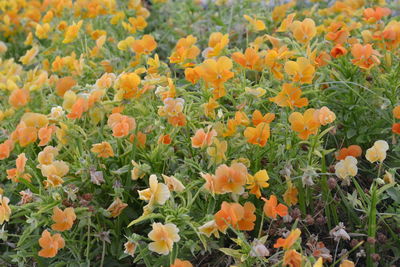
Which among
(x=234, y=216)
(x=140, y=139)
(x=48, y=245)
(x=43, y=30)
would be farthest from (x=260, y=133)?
(x=43, y=30)

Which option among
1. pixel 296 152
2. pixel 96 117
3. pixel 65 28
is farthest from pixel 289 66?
pixel 65 28

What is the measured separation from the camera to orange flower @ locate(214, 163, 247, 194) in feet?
5.60

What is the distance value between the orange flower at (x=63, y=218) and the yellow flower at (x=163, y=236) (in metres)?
0.32

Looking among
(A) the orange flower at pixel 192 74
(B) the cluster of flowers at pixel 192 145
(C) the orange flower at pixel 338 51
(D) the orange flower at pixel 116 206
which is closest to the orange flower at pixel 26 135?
(B) the cluster of flowers at pixel 192 145

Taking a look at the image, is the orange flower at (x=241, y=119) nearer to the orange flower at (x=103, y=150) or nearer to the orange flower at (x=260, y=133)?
the orange flower at (x=260, y=133)

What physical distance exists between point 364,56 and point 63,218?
1.10 meters

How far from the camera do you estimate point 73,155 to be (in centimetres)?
210

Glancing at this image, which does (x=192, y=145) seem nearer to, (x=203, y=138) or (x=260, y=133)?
(x=203, y=138)

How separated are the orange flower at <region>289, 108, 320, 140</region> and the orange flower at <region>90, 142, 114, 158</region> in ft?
1.87

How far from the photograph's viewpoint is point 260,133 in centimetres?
184

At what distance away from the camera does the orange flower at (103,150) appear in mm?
1934

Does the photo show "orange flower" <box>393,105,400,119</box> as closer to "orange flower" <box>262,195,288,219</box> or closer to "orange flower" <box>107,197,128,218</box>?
"orange flower" <box>262,195,288,219</box>

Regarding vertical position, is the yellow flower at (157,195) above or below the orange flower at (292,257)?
above

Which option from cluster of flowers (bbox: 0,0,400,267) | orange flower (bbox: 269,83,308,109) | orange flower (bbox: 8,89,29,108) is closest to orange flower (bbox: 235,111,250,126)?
cluster of flowers (bbox: 0,0,400,267)
